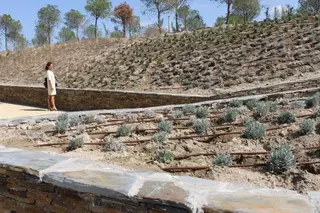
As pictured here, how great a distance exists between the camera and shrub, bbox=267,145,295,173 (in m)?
3.09

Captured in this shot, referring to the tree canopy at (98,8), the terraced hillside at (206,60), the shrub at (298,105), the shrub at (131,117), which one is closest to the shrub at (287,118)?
the shrub at (298,105)

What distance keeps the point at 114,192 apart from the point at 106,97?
10365mm

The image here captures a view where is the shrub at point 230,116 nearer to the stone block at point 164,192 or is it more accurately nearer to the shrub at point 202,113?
the shrub at point 202,113

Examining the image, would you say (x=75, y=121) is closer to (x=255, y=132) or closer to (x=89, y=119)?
(x=89, y=119)

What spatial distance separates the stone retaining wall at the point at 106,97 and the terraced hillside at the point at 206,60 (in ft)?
4.88

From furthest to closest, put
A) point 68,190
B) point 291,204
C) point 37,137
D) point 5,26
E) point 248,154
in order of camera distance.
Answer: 1. point 5,26
2. point 37,137
3. point 248,154
4. point 68,190
5. point 291,204

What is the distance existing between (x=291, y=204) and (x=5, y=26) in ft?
118

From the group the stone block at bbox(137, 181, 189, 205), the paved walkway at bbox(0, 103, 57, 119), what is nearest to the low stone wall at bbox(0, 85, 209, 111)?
the paved walkway at bbox(0, 103, 57, 119)

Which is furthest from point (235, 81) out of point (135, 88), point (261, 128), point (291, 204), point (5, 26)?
point (5, 26)

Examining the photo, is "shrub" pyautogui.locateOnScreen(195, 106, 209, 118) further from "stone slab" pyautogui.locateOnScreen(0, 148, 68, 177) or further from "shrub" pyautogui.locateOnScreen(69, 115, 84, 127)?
"stone slab" pyautogui.locateOnScreen(0, 148, 68, 177)

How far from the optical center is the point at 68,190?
2400 mm

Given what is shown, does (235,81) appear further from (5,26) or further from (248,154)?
(5,26)

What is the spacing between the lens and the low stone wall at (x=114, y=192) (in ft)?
6.02

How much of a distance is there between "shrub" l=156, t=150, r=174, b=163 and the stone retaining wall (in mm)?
6051
